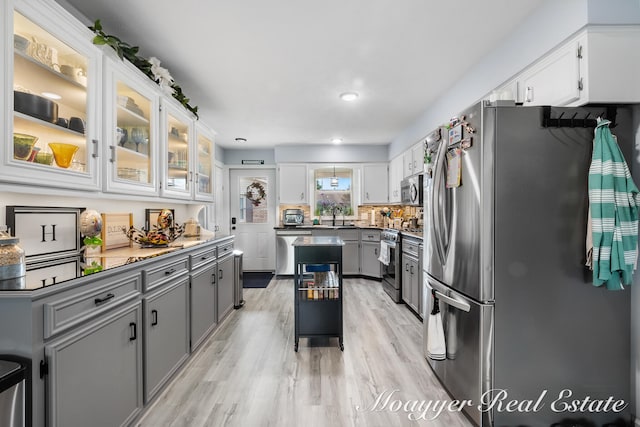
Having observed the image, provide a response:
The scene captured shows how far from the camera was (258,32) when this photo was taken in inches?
87.6

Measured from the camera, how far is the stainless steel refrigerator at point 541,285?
1.66 meters

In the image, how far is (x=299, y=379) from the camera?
2264mm

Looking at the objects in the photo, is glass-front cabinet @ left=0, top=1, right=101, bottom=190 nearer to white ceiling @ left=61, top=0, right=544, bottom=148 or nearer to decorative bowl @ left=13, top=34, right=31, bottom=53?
decorative bowl @ left=13, top=34, right=31, bottom=53

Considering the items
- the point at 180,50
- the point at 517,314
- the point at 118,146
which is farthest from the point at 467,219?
the point at 180,50

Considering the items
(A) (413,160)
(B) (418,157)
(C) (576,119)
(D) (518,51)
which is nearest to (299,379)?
(C) (576,119)

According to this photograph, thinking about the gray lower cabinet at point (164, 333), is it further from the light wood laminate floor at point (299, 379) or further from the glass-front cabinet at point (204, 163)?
the glass-front cabinet at point (204, 163)

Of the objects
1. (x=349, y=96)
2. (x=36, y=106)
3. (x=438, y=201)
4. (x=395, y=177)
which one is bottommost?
(x=438, y=201)

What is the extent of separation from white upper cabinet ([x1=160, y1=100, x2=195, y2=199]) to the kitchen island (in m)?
0.65

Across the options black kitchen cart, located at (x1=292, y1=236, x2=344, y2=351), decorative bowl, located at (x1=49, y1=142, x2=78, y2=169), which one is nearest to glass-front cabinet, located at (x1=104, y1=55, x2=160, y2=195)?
decorative bowl, located at (x1=49, y1=142, x2=78, y2=169)

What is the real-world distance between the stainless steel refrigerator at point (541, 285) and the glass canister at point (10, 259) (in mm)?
2201

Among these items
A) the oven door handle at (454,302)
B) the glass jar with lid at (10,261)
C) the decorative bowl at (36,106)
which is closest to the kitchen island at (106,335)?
the glass jar with lid at (10,261)

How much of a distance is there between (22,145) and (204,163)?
2288mm

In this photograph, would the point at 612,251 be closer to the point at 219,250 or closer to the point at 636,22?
the point at 636,22

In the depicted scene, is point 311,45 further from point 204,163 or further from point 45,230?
point 45,230
